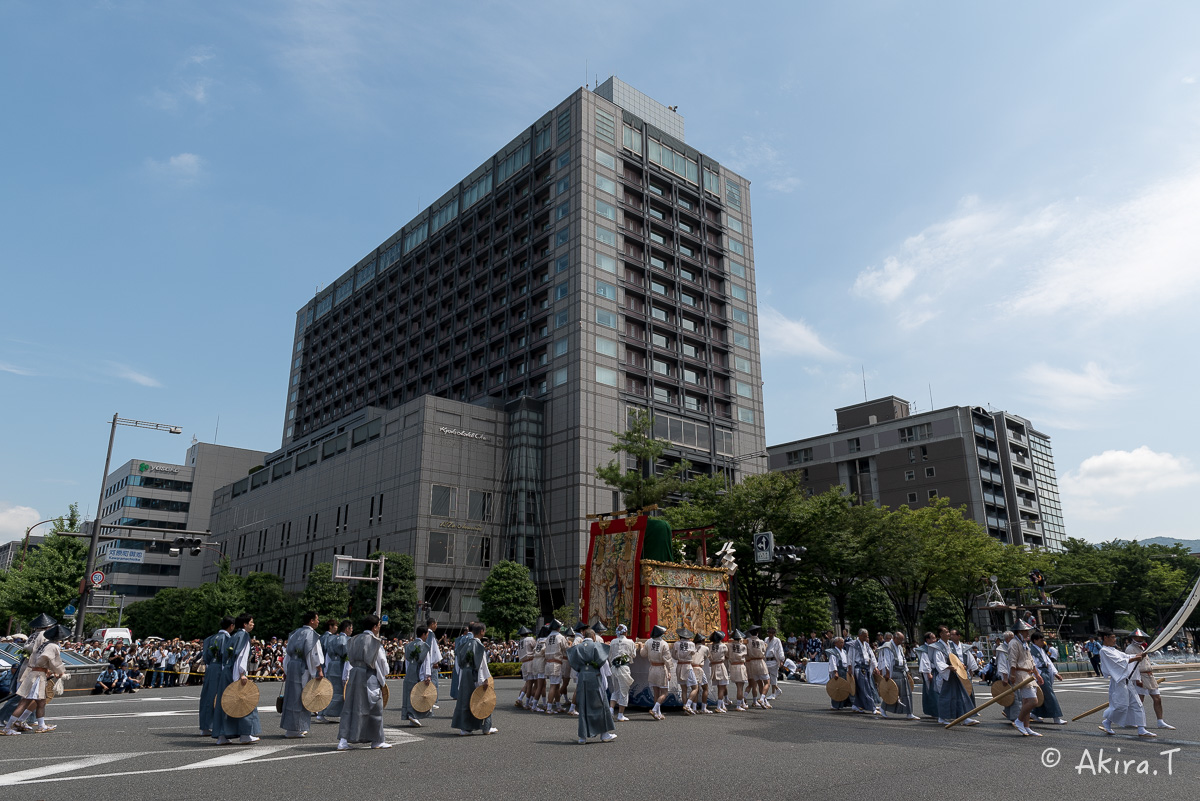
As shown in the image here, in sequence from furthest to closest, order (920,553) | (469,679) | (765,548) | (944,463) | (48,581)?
1. (944,463)
2. (920,553)
3. (48,581)
4. (765,548)
5. (469,679)

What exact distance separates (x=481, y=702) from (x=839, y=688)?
993cm

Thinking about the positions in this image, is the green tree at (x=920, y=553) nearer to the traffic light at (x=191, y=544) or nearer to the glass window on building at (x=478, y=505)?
the glass window on building at (x=478, y=505)

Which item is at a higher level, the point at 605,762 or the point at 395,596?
the point at 395,596

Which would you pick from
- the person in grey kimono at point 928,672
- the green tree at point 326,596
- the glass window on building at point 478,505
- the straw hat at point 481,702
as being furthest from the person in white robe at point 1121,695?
the glass window on building at point 478,505

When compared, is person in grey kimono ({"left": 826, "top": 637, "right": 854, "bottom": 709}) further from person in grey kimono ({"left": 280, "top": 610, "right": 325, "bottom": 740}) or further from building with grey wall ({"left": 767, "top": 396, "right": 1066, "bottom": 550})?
building with grey wall ({"left": 767, "top": 396, "right": 1066, "bottom": 550})

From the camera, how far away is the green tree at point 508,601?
4747 cm

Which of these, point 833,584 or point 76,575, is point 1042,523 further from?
point 76,575

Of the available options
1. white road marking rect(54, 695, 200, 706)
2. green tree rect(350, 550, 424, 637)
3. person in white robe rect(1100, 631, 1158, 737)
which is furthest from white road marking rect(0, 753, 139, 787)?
green tree rect(350, 550, 424, 637)

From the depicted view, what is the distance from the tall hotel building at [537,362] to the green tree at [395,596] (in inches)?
197

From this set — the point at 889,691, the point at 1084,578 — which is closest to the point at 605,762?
the point at 889,691

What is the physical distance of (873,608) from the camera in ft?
195

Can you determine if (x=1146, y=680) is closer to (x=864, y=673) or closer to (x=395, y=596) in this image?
(x=864, y=673)

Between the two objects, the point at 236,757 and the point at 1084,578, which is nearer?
the point at 236,757

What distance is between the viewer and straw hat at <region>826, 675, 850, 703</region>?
60.6ft
